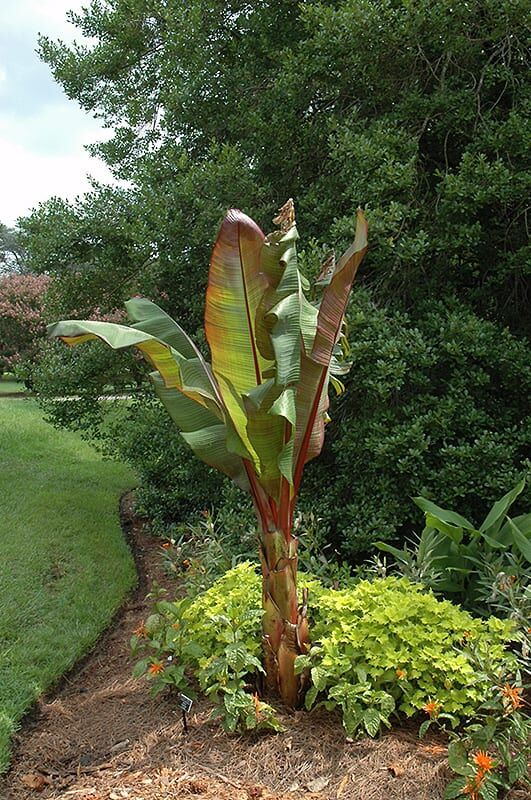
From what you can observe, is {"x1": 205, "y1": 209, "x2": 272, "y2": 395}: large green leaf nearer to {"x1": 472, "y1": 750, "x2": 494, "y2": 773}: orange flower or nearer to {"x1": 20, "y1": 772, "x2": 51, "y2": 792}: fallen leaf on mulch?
{"x1": 472, "y1": 750, "x2": 494, "y2": 773}: orange flower

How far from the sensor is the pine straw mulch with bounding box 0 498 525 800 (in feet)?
8.13

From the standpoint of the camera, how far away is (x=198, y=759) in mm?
2689

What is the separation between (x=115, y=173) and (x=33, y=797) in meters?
5.71

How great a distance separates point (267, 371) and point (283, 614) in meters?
1.12

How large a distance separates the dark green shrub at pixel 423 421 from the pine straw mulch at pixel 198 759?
1.75 metres

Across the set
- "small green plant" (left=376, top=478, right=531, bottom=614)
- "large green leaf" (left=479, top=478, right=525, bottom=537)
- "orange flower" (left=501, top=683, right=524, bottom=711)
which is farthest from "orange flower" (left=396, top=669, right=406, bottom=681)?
"large green leaf" (left=479, top=478, right=525, bottom=537)

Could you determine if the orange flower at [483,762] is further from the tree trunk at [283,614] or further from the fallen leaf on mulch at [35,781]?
the fallen leaf on mulch at [35,781]

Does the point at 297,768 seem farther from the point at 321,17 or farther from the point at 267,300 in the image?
the point at 321,17

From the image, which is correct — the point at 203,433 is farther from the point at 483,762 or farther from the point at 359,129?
the point at 359,129

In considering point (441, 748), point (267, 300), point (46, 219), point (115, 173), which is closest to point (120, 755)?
point (441, 748)

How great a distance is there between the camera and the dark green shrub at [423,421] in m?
4.21

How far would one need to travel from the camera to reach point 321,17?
4723 mm

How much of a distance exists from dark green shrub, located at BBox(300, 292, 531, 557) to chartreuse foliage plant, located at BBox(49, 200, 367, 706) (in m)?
1.33

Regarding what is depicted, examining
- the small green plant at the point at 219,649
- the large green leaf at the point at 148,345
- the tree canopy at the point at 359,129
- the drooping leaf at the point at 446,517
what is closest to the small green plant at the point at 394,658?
the small green plant at the point at 219,649
